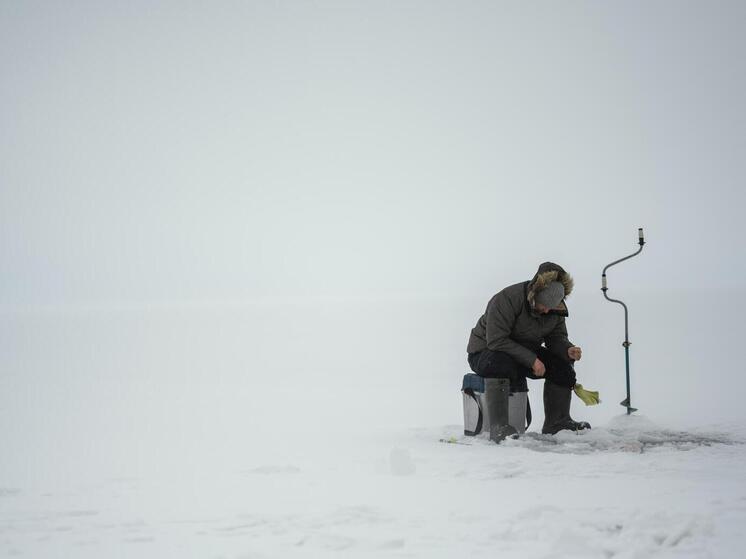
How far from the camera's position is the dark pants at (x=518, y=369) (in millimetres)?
4953

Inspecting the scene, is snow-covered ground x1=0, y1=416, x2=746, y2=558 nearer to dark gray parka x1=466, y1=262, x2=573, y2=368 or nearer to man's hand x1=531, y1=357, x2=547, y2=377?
man's hand x1=531, y1=357, x2=547, y2=377

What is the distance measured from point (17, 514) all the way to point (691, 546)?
297 centimetres

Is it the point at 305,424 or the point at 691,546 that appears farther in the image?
the point at 305,424

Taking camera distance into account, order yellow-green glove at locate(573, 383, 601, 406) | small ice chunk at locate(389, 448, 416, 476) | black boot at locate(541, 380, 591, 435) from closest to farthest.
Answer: small ice chunk at locate(389, 448, 416, 476) < black boot at locate(541, 380, 591, 435) < yellow-green glove at locate(573, 383, 601, 406)

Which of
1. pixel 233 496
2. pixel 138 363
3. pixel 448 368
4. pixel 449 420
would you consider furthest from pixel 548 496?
pixel 138 363

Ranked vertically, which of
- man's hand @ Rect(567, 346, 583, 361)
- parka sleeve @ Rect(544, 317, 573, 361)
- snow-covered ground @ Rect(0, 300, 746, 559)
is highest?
parka sleeve @ Rect(544, 317, 573, 361)

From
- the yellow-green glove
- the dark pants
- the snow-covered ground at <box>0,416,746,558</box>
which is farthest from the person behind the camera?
the yellow-green glove

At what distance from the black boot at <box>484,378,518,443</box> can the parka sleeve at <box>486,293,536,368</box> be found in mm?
220

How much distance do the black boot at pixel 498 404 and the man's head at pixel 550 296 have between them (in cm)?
60

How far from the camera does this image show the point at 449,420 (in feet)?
20.7

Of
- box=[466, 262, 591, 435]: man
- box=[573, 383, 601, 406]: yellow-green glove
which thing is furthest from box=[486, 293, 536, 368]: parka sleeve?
box=[573, 383, 601, 406]: yellow-green glove

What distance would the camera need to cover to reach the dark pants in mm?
4953

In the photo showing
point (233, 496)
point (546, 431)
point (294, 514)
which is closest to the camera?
point (294, 514)

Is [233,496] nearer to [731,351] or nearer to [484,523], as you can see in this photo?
[484,523]
